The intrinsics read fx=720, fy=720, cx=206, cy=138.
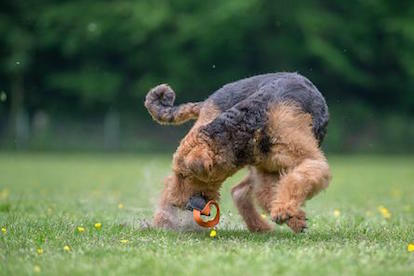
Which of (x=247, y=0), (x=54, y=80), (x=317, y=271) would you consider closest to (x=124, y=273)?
(x=317, y=271)

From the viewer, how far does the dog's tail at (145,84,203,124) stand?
579 cm

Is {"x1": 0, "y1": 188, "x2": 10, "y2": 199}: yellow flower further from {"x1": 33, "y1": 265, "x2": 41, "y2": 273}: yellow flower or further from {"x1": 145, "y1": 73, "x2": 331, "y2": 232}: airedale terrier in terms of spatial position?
{"x1": 33, "y1": 265, "x2": 41, "y2": 273}: yellow flower

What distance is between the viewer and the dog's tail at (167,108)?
5785mm

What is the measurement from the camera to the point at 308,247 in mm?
4633

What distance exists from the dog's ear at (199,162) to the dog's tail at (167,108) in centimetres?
84

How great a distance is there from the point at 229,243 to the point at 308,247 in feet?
1.82

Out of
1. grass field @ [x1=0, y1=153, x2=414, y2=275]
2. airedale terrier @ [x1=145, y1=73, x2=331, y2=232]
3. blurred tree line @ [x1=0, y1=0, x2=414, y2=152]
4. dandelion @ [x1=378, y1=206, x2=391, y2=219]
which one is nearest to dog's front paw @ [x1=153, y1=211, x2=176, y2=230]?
airedale terrier @ [x1=145, y1=73, x2=331, y2=232]

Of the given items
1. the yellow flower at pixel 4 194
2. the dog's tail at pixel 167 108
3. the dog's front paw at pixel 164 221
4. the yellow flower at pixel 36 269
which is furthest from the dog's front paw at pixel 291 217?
the yellow flower at pixel 4 194

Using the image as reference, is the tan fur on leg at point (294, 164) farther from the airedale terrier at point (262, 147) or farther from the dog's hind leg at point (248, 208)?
the dog's hind leg at point (248, 208)

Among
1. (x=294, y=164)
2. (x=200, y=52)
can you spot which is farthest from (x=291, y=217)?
(x=200, y=52)

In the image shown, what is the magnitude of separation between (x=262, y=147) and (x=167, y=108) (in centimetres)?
109

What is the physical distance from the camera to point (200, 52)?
25734 mm

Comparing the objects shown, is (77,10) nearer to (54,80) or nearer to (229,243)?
(54,80)

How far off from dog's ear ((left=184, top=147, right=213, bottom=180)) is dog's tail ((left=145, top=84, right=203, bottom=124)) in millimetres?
839
